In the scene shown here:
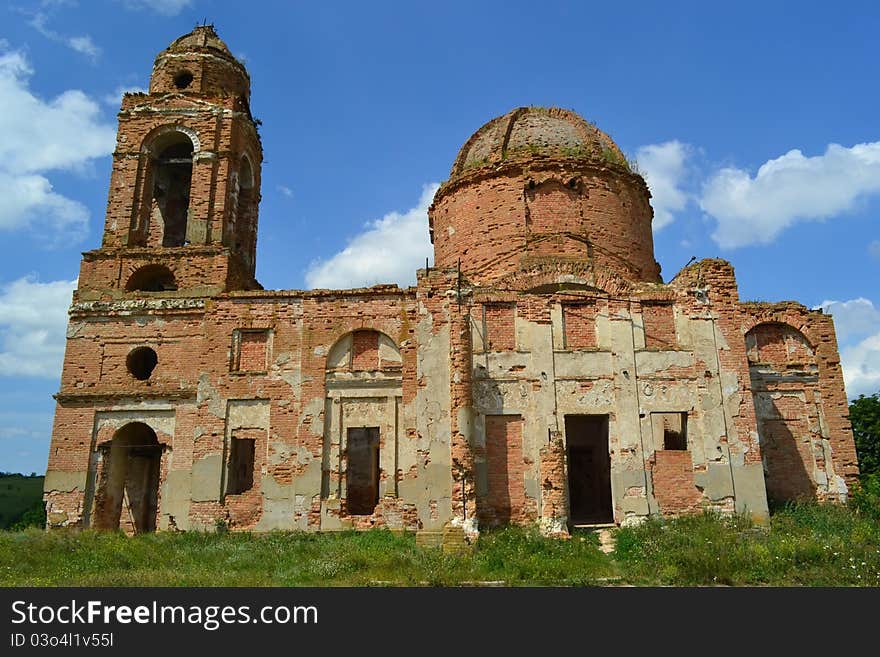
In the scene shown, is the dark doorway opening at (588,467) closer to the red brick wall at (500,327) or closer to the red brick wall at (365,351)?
the red brick wall at (500,327)

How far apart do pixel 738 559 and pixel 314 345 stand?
988 cm

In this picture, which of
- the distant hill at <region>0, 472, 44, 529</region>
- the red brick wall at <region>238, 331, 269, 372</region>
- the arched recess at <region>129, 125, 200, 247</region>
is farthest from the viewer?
the distant hill at <region>0, 472, 44, 529</region>

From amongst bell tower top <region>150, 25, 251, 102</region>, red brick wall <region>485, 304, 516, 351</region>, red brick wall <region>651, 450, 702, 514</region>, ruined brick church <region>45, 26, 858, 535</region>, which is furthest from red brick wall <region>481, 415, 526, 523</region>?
bell tower top <region>150, 25, 251, 102</region>

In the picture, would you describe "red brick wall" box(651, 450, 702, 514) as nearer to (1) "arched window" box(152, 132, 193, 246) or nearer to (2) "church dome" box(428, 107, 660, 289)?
(2) "church dome" box(428, 107, 660, 289)

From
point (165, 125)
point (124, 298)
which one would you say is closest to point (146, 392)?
point (124, 298)

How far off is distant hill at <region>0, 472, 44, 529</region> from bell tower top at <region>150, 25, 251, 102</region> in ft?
84.5

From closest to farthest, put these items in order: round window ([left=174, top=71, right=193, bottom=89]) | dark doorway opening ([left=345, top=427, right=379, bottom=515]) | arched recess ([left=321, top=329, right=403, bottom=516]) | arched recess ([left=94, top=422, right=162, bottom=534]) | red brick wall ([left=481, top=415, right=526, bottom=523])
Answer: red brick wall ([left=481, top=415, right=526, bottom=523]) < arched recess ([left=321, top=329, right=403, bottom=516]) < arched recess ([left=94, top=422, right=162, bottom=534]) < dark doorway opening ([left=345, top=427, right=379, bottom=515]) < round window ([left=174, top=71, right=193, bottom=89])

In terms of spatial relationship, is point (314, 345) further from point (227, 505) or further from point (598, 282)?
point (598, 282)

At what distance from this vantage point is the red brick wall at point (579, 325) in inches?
579

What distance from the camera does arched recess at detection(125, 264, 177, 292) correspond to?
17828 mm

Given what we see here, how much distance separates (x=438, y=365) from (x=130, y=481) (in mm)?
8939

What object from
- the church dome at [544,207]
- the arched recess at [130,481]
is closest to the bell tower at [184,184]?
the arched recess at [130,481]

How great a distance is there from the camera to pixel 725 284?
15023 millimetres
